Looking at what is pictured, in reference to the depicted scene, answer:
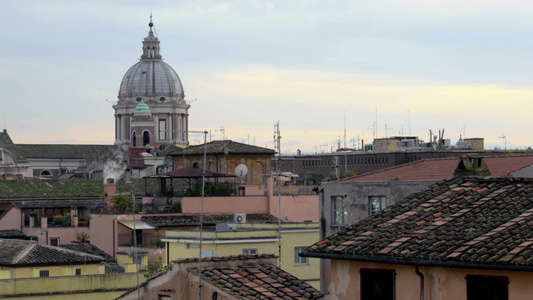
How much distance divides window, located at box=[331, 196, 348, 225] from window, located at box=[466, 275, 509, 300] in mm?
13166

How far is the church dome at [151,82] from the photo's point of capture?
559 feet

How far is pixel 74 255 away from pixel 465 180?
76.5 ft

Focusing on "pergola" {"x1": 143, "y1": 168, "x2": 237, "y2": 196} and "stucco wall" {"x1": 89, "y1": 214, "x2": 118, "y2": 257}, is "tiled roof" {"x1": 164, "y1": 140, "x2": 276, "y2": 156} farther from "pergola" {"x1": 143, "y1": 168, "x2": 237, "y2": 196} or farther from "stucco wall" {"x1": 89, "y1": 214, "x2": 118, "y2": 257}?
"stucco wall" {"x1": 89, "y1": 214, "x2": 118, "y2": 257}

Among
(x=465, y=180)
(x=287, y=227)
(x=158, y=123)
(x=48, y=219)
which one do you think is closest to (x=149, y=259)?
(x=287, y=227)

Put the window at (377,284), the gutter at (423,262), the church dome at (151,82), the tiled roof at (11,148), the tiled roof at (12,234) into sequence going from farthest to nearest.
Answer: the church dome at (151,82) → the tiled roof at (11,148) → the tiled roof at (12,234) → the window at (377,284) → the gutter at (423,262)

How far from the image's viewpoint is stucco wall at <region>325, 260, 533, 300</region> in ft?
33.4

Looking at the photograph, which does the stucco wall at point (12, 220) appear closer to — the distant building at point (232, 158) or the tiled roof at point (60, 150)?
the distant building at point (232, 158)

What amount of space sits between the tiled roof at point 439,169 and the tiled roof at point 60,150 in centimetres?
12612

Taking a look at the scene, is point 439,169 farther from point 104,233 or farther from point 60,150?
point 60,150

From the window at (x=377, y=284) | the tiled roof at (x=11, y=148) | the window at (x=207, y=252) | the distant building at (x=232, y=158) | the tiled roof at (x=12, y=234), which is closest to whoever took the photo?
the window at (x=377, y=284)

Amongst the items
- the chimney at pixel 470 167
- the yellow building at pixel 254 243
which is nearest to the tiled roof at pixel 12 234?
the yellow building at pixel 254 243

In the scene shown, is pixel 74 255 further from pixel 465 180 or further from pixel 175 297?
pixel 465 180

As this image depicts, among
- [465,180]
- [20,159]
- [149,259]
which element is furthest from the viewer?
[20,159]

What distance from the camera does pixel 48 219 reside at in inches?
2158
